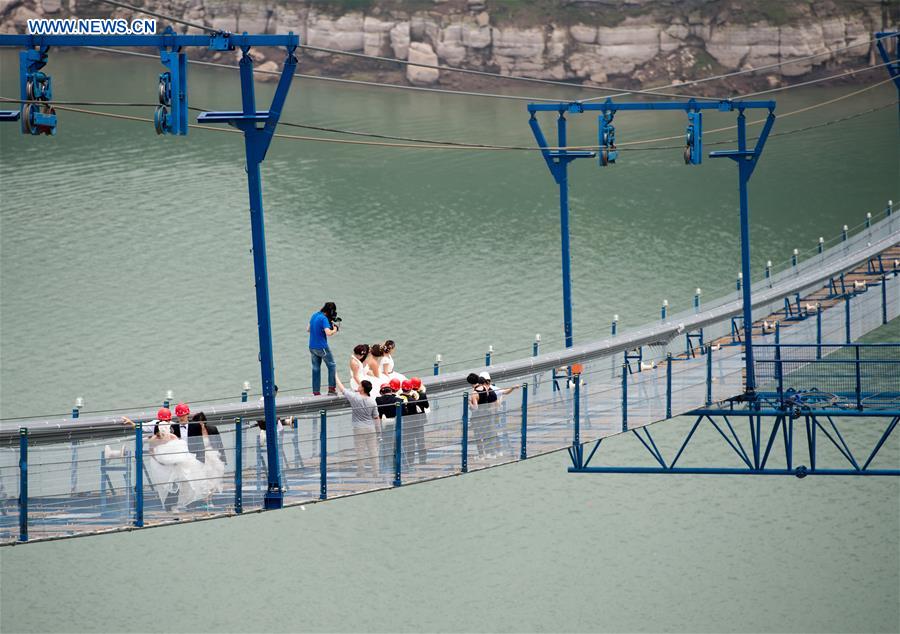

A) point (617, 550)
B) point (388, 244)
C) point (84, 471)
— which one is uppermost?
point (388, 244)

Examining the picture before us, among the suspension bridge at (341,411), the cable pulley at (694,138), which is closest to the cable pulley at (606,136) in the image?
the suspension bridge at (341,411)

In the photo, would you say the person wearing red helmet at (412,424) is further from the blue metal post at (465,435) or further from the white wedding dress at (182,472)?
the white wedding dress at (182,472)

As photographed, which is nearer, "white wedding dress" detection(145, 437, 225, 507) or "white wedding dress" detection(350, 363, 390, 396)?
"white wedding dress" detection(145, 437, 225, 507)

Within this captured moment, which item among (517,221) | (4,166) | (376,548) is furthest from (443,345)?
(4,166)

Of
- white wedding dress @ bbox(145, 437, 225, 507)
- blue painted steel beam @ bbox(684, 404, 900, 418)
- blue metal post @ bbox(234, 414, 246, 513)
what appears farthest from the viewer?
blue painted steel beam @ bbox(684, 404, 900, 418)

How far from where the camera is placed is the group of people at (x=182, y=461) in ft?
79.6

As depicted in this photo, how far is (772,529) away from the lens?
3788 centimetres

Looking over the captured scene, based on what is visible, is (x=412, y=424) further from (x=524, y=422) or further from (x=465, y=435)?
(x=524, y=422)

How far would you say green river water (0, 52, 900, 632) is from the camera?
35.3m

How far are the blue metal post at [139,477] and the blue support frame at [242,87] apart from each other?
1.90 m

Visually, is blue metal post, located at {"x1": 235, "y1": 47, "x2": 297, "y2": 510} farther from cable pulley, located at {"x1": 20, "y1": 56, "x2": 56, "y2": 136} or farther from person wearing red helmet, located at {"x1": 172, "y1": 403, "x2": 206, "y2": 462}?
Result: cable pulley, located at {"x1": 20, "y1": 56, "x2": 56, "y2": 136}

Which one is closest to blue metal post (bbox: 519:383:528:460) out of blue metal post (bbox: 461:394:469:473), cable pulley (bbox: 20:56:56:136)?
blue metal post (bbox: 461:394:469:473)

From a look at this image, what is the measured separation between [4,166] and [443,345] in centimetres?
3031

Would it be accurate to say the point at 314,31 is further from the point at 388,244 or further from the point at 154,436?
the point at 154,436
